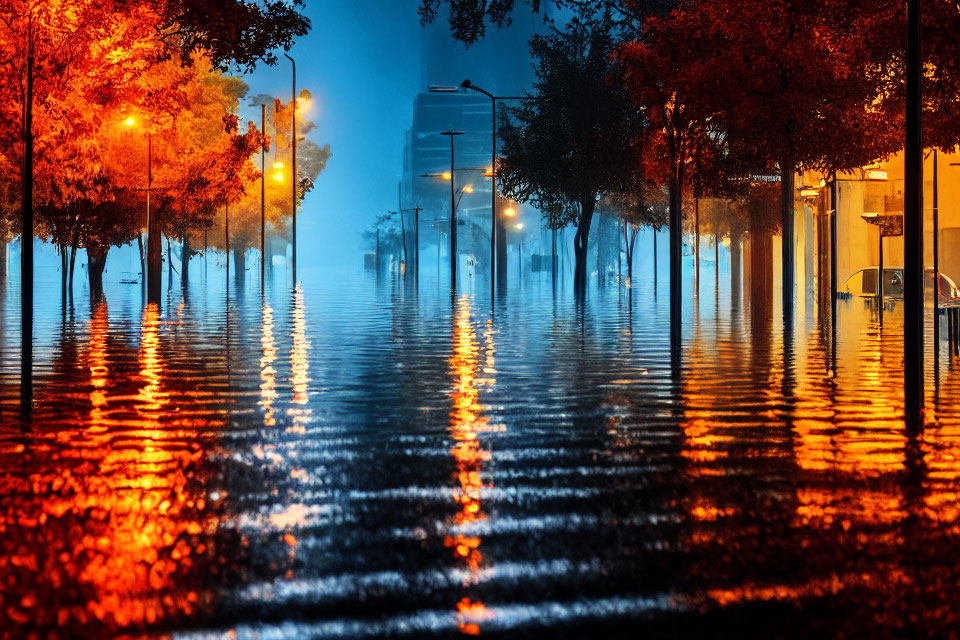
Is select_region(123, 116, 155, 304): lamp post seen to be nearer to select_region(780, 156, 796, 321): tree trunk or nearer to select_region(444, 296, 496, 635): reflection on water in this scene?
select_region(780, 156, 796, 321): tree trunk

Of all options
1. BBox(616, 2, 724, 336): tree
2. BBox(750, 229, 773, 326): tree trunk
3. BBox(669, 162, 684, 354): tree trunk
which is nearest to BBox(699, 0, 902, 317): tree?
BBox(616, 2, 724, 336): tree

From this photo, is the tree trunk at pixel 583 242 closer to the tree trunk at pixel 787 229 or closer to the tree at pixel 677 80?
the tree trunk at pixel 787 229

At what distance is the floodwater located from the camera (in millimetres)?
5352

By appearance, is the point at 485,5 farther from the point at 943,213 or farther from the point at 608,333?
the point at 943,213

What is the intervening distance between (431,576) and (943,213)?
4508cm

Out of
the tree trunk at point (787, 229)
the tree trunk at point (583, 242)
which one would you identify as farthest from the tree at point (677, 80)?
the tree trunk at point (583, 242)

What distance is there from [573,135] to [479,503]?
47840 mm

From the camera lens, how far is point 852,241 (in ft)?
184

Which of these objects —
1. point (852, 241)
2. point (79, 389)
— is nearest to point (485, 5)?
point (79, 389)

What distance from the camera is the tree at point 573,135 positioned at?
5350 centimetres

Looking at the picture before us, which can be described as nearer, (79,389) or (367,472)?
(367,472)

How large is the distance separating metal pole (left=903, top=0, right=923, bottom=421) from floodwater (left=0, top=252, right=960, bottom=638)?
508mm

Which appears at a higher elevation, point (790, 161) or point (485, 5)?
point (485, 5)

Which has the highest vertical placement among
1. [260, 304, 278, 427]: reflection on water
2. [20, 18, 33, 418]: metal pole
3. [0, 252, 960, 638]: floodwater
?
[20, 18, 33, 418]: metal pole
